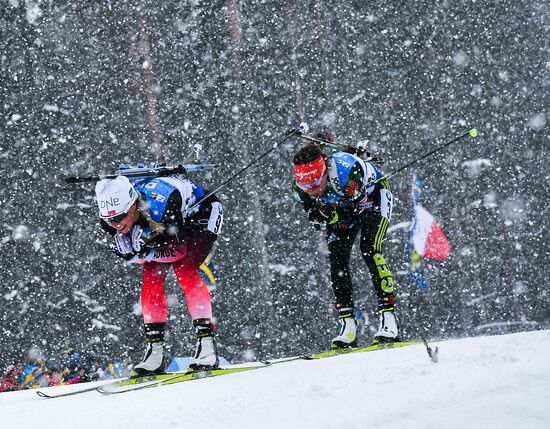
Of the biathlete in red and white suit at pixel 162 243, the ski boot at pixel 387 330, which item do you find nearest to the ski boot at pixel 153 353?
Answer: the biathlete in red and white suit at pixel 162 243

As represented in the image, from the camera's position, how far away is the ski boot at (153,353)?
5.48 meters

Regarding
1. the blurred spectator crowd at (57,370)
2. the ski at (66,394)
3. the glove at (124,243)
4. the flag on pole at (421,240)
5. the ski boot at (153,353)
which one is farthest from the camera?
the flag on pole at (421,240)

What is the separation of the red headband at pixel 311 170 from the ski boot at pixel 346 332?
1.14 meters

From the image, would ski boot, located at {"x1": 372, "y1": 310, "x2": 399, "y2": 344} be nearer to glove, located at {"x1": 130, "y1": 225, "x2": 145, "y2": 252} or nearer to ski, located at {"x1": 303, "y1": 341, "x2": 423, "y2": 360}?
ski, located at {"x1": 303, "y1": 341, "x2": 423, "y2": 360}

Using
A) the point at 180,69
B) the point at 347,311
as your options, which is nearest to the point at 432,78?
the point at 180,69

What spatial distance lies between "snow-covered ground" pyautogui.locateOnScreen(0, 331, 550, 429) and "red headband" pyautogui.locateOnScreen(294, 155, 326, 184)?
1.40 metres

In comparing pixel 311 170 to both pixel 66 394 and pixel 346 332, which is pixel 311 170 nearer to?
pixel 346 332

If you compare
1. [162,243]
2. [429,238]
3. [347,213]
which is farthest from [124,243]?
[429,238]

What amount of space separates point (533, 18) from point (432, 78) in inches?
100

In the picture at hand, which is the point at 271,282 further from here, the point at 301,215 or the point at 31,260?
the point at 31,260

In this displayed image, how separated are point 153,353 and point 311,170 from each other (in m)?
1.72

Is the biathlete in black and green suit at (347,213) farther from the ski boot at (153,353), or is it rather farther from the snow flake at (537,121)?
the snow flake at (537,121)

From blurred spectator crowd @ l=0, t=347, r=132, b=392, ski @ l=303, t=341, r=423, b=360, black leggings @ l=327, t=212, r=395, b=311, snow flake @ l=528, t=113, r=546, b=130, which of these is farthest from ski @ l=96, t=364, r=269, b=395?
snow flake @ l=528, t=113, r=546, b=130

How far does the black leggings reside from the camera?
19.8 ft
